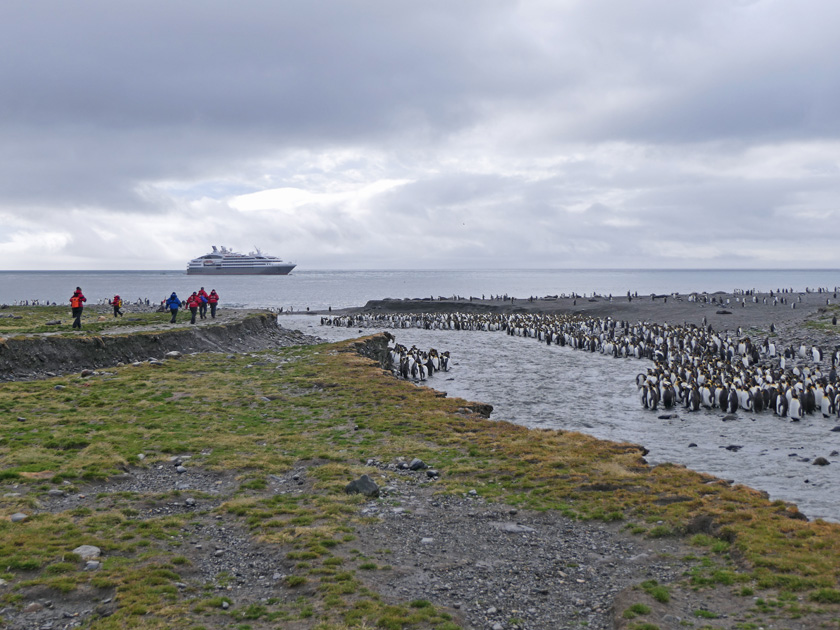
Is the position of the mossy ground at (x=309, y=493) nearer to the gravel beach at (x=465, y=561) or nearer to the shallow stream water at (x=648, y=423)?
the gravel beach at (x=465, y=561)

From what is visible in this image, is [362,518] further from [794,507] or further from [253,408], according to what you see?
[253,408]

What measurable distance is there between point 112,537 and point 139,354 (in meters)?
18.0

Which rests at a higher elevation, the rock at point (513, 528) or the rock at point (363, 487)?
the rock at point (363, 487)

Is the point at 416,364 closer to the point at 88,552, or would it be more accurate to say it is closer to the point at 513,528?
the point at 513,528

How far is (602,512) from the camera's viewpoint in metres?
8.84

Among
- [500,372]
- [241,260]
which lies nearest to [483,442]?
[500,372]

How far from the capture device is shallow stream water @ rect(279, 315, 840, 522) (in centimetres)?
1225

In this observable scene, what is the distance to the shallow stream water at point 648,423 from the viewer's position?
1225 cm

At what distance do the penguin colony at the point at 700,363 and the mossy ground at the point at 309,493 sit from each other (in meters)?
8.65

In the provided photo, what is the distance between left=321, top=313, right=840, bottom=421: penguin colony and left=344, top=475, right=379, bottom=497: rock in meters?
13.2

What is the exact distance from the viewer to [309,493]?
31.3 feet

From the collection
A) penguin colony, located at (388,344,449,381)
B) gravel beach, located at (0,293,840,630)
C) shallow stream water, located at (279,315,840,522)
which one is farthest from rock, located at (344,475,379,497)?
penguin colony, located at (388,344,449,381)

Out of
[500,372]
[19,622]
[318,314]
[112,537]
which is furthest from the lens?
[318,314]

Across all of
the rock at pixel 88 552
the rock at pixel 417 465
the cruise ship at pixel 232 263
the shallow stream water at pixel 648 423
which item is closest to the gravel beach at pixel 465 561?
the rock at pixel 417 465
